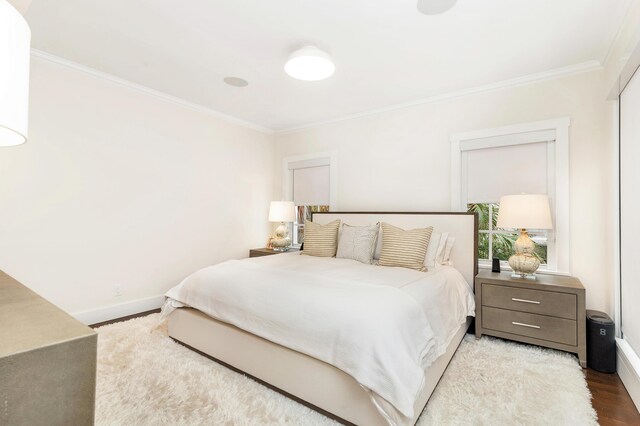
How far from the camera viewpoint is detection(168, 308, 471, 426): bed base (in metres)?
1.71

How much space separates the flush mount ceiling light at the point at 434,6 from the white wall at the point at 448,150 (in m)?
1.55

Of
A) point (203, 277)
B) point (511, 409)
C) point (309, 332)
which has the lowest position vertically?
point (511, 409)

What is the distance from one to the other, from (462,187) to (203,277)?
280 cm

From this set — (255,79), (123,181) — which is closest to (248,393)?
(123,181)

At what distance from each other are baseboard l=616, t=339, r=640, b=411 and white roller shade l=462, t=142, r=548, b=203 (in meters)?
1.42

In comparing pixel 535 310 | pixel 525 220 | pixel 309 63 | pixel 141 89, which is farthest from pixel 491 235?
pixel 141 89

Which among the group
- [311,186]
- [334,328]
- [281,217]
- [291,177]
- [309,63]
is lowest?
[334,328]

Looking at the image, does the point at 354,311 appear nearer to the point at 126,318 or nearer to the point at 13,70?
the point at 13,70

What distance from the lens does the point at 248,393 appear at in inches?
79.1

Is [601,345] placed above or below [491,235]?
below

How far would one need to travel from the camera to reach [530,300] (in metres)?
2.68

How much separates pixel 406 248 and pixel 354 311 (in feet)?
4.67

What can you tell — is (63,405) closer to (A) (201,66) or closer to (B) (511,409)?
(B) (511,409)

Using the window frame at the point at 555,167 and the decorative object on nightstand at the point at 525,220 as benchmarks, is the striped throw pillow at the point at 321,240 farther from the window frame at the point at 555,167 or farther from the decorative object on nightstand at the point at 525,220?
the window frame at the point at 555,167
